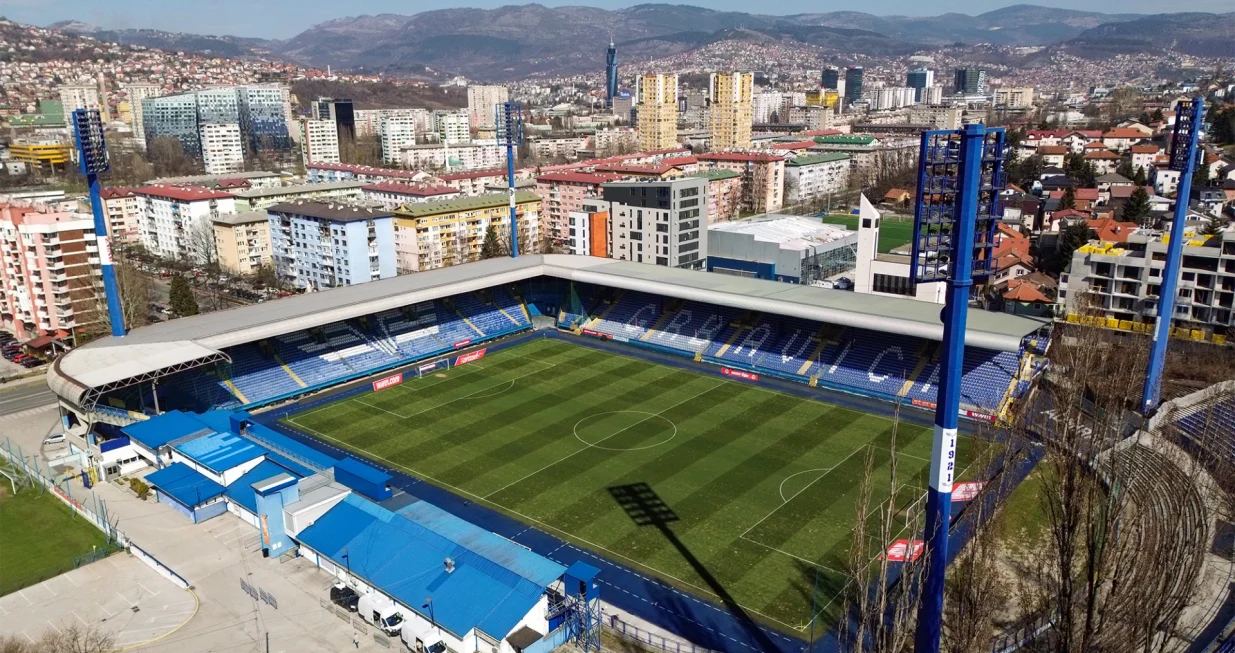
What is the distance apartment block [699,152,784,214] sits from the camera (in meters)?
84.3

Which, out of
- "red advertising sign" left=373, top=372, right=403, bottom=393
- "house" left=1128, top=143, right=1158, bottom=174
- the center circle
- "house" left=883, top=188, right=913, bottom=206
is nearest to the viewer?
the center circle

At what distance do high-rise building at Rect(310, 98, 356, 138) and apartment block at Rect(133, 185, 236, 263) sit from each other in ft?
212

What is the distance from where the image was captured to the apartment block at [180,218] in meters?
61.8

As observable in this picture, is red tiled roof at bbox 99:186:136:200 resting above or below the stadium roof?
above

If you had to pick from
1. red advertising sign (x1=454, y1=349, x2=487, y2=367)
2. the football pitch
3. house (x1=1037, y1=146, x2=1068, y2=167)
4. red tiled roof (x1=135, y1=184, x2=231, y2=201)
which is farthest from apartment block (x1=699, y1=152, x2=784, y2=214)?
red advertising sign (x1=454, y1=349, x2=487, y2=367)

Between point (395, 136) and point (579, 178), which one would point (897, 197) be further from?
point (395, 136)

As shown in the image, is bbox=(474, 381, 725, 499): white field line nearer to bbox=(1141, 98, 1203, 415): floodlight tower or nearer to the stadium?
the stadium

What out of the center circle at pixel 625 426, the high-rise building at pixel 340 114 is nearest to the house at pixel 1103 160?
the center circle at pixel 625 426

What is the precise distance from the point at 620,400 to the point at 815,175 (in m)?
64.9

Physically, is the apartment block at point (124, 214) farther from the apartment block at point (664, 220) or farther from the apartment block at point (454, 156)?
the apartment block at point (454, 156)

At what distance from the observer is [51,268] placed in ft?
138

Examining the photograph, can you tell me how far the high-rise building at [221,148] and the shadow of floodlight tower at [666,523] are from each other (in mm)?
99272

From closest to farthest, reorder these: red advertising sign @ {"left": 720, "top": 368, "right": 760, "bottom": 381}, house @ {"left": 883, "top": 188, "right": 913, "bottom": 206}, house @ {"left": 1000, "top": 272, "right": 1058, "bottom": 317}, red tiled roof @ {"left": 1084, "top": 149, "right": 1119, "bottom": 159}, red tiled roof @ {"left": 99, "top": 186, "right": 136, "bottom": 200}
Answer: red advertising sign @ {"left": 720, "top": 368, "right": 760, "bottom": 381} → house @ {"left": 1000, "top": 272, "right": 1058, "bottom": 317} → red tiled roof @ {"left": 99, "top": 186, "right": 136, "bottom": 200} → house @ {"left": 883, "top": 188, "right": 913, "bottom": 206} → red tiled roof @ {"left": 1084, "top": 149, "right": 1119, "bottom": 159}

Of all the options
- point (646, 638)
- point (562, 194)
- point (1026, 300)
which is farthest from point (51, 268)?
point (1026, 300)
